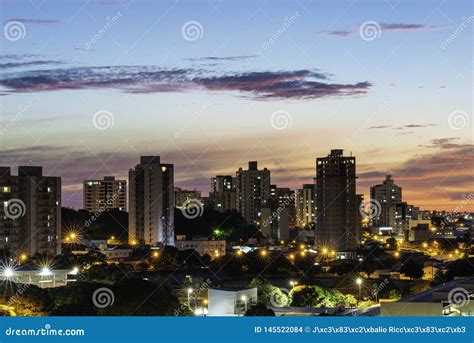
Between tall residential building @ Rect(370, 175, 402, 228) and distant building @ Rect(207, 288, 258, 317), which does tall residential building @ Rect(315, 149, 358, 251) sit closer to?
tall residential building @ Rect(370, 175, 402, 228)

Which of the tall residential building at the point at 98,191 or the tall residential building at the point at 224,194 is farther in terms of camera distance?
the tall residential building at the point at 98,191

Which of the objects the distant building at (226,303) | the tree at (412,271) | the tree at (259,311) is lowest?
the tree at (259,311)
